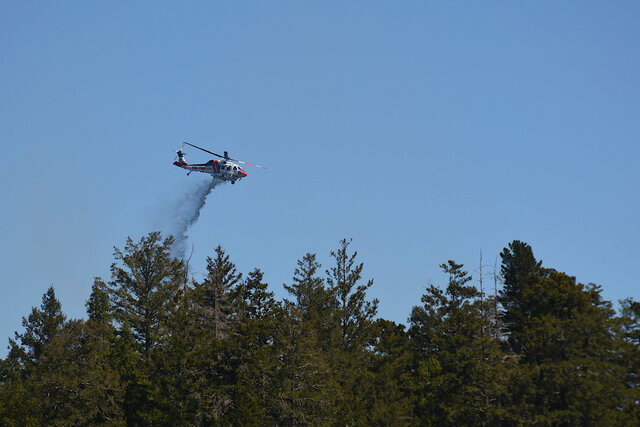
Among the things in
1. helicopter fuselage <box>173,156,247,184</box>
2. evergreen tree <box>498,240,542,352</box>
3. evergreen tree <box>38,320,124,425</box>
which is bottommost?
evergreen tree <box>38,320,124,425</box>

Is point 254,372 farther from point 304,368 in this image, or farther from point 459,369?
point 459,369

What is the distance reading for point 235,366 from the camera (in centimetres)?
5884

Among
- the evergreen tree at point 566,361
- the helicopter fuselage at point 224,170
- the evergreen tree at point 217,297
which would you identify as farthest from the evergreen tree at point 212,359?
the helicopter fuselage at point 224,170

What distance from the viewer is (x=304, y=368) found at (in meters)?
59.0

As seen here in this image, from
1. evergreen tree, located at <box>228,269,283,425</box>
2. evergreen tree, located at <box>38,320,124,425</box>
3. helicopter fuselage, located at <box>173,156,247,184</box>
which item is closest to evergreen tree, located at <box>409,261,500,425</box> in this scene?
evergreen tree, located at <box>228,269,283,425</box>

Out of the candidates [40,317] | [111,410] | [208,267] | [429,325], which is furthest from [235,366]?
[40,317]

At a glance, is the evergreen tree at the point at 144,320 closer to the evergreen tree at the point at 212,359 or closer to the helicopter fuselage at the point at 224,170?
the evergreen tree at the point at 212,359

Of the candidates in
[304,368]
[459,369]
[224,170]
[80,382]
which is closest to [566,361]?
[459,369]

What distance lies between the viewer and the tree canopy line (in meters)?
55.8

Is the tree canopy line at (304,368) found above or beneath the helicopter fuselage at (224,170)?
beneath

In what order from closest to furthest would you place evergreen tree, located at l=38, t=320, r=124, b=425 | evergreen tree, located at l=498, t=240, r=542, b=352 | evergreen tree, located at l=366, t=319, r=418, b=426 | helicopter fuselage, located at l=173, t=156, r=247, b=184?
evergreen tree, located at l=38, t=320, r=124, b=425, evergreen tree, located at l=366, t=319, r=418, b=426, evergreen tree, located at l=498, t=240, r=542, b=352, helicopter fuselage, located at l=173, t=156, r=247, b=184

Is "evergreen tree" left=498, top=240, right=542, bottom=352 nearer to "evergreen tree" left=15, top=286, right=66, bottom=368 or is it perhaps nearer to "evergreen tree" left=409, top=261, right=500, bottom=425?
"evergreen tree" left=409, top=261, right=500, bottom=425

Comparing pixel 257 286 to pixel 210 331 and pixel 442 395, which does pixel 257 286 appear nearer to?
pixel 210 331

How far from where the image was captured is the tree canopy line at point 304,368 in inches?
2197
